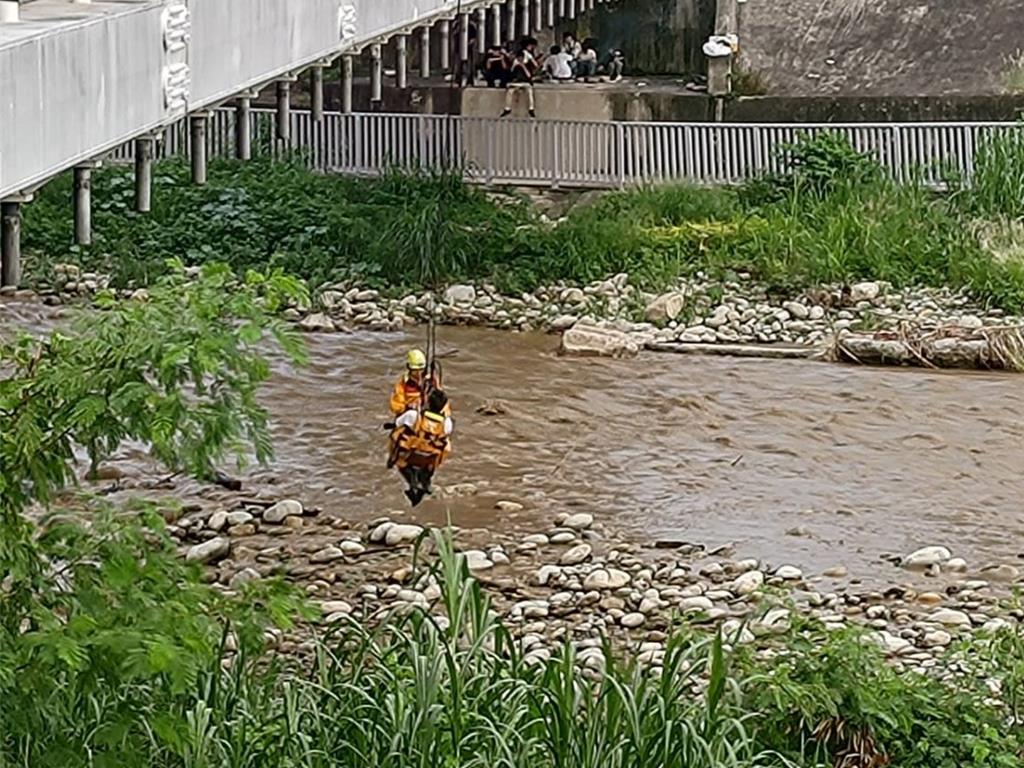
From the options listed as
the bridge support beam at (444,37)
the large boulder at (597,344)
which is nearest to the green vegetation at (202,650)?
the bridge support beam at (444,37)

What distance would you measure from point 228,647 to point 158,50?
2692mm

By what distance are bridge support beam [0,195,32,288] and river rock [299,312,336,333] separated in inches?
516

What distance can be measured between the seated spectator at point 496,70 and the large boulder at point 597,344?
6.30 m

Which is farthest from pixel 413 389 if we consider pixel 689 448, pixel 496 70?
pixel 496 70

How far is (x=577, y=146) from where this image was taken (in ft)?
81.8

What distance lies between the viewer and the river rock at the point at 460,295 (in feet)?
73.8

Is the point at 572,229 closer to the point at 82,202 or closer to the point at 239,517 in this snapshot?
the point at 239,517

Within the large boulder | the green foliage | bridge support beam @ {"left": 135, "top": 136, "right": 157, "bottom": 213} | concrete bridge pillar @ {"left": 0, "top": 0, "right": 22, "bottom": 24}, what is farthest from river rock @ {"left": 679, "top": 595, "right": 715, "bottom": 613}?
the large boulder

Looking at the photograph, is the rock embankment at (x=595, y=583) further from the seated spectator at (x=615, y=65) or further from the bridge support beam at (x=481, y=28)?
the seated spectator at (x=615, y=65)

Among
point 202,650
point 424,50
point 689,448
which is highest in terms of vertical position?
point 424,50

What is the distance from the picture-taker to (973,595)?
13188mm

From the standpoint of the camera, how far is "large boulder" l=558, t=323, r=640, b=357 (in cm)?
2072

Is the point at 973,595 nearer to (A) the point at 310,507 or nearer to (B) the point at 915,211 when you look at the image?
(A) the point at 310,507

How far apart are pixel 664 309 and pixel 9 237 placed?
13882mm
